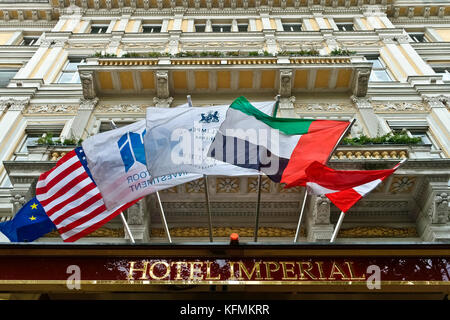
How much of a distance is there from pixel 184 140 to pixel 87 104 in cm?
873

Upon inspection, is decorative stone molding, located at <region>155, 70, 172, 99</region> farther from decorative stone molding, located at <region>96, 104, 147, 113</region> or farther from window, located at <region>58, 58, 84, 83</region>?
window, located at <region>58, 58, 84, 83</region>

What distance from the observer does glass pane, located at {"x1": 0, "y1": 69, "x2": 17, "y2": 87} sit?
1628 cm

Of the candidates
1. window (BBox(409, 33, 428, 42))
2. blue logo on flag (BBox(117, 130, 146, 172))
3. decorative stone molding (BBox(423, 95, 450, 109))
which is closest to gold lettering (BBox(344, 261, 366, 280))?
blue logo on flag (BBox(117, 130, 146, 172))

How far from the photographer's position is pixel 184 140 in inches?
270

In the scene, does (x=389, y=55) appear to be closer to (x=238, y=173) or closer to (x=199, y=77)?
(x=199, y=77)

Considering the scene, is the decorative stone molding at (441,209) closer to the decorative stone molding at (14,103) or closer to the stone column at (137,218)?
the stone column at (137,218)

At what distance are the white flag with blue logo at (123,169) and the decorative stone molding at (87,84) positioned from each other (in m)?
7.69

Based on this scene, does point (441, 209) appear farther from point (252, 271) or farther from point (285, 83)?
point (285, 83)

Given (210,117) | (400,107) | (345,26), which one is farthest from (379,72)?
(210,117)

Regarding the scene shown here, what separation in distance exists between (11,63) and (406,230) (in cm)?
1988

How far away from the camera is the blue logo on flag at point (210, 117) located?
23.6ft

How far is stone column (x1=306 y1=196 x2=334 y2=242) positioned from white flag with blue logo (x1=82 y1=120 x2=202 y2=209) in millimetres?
3747

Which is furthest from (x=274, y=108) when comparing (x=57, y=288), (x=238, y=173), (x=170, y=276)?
(x=57, y=288)
